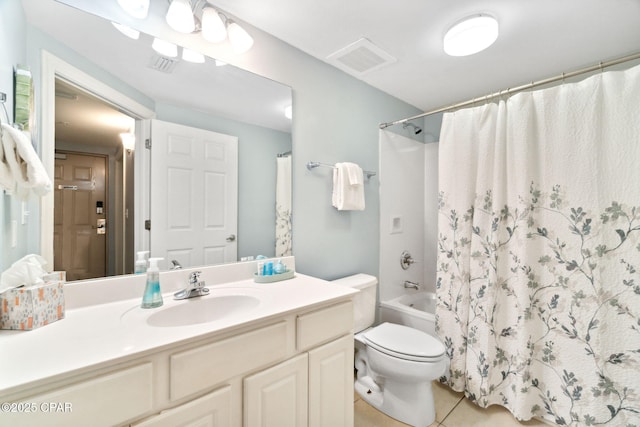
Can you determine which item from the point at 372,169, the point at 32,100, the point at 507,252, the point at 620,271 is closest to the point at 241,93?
the point at 32,100

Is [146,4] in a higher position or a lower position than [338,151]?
higher

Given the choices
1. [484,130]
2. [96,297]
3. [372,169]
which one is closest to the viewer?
[96,297]

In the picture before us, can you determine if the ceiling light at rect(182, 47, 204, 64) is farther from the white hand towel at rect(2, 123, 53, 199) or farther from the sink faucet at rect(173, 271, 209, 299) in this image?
the sink faucet at rect(173, 271, 209, 299)

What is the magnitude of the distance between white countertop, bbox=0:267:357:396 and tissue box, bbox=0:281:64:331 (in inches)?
0.9

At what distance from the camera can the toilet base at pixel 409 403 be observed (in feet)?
4.81

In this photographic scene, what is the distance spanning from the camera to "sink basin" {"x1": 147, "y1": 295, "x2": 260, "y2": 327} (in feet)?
3.33

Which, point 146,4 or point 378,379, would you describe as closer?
point 146,4

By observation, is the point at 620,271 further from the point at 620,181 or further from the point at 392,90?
the point at 392,90

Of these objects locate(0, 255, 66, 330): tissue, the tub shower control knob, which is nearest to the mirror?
locate(0, 255, 66, 330): tissue

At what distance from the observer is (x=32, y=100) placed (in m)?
0.91

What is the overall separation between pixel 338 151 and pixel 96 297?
153cm

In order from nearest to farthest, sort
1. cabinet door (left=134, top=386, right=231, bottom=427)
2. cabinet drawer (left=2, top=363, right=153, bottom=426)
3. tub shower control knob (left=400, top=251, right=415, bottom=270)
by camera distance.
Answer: cabinet drawer (left=2, top=363, right=153, bottom=426)
cabinet door (left=134, top=386, right=231, bottom=427)
tub shower control knob (left=400, top=251, right=415, bottom=270)

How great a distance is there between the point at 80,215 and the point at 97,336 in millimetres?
520

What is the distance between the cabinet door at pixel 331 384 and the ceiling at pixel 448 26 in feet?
5.37
